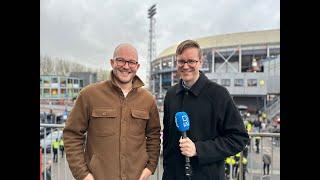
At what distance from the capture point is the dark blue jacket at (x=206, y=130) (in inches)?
79.5

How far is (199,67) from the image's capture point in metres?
2.13

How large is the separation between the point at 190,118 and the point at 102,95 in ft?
2.07

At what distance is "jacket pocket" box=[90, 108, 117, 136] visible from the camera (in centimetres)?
210

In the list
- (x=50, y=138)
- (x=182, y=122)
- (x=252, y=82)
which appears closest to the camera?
(x=182, y=122)

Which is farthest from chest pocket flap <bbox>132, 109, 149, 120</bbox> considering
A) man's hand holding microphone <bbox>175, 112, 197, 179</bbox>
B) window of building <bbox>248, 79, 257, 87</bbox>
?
window of building <bbox>248, 79, 257, 87</bbox>

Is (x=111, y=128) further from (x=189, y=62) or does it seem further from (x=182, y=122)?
(x=189, y=62)

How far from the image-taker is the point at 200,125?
2.07 m

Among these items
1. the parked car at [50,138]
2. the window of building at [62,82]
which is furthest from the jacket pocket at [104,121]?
the window of building at [62,82]

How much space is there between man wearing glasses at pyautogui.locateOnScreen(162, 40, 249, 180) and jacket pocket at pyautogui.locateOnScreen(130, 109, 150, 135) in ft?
0.59

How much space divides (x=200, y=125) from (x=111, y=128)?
1.98ft

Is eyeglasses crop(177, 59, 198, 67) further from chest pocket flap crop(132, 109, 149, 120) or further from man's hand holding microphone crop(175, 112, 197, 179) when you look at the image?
chest pocket flap crop(132, 109, 149, 120)

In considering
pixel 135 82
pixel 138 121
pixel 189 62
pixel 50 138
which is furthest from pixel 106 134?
pixel 50 138
